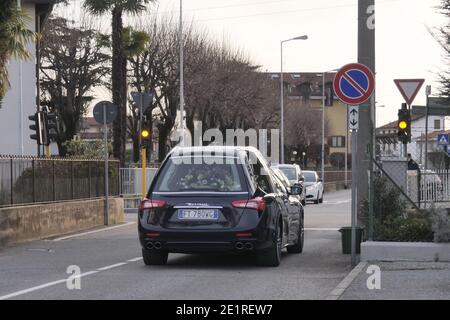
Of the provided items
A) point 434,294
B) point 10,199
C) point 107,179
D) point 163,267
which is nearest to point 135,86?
point 107,179

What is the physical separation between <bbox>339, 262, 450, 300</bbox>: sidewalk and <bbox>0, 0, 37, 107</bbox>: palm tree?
10915 millimetres

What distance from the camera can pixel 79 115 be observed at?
5869 cm

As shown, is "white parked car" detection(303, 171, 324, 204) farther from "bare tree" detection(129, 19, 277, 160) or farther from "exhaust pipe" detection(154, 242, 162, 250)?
"exhaust pipe" detection(154, 242, 162, 250)

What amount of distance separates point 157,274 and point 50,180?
874cm

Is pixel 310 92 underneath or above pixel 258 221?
above

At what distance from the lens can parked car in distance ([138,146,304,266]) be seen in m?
12.0

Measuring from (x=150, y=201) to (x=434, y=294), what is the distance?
4.28 m

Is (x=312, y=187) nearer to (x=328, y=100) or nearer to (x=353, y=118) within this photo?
(x=353, y=118)

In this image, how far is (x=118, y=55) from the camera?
33.8 metres

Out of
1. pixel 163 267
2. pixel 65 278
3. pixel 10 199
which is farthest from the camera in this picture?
pixel 10 199

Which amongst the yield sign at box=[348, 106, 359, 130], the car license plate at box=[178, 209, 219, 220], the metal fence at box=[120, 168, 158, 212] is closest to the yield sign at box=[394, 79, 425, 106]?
the yield sign at box=[348, 106, 359, 130]

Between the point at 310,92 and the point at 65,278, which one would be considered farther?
the point at 310,92

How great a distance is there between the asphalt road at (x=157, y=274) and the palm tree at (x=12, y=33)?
513 centimetres
